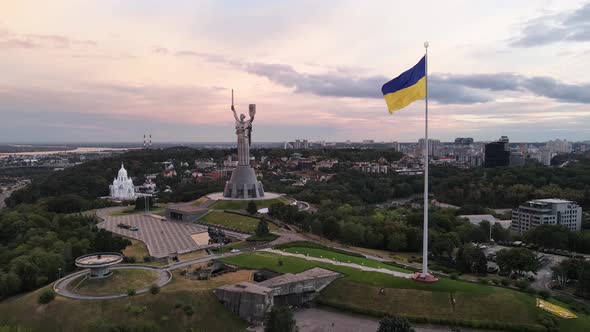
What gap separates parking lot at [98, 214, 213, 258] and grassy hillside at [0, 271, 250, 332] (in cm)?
1061

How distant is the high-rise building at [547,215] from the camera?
55.7 m

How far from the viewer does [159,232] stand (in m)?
46.6

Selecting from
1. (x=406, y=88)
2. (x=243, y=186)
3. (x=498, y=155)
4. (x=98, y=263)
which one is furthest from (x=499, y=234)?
(x=498, y=155)

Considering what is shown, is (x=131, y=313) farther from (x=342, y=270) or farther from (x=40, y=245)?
(x=40, y=245)

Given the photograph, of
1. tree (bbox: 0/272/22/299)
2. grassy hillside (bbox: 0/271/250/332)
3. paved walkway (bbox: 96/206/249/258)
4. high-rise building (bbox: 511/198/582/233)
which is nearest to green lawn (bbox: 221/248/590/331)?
grassy hillside (bbox: 0/271/250/332)

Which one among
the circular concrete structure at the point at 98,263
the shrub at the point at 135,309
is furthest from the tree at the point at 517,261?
the circular concrete structure at the point at 98,263

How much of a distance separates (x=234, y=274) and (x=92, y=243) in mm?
13967

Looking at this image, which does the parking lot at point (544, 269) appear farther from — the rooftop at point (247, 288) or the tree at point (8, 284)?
the tree at point (8, 284)

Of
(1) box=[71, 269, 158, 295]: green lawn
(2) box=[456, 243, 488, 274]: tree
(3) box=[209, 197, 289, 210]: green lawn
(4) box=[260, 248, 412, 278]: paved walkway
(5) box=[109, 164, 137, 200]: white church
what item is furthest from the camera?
(5) box=[109, 164, 137, 200]: white church

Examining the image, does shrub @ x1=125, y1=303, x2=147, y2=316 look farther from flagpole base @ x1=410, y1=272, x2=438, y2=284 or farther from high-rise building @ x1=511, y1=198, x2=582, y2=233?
high-rise building @ x1=511, y1=198, x2=582, y2=233

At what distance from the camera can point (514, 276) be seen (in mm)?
34750

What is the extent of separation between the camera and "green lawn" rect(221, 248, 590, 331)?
81.8 feet

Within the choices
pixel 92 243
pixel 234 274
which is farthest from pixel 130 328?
pixel 92 243

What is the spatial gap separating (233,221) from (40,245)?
65.7 ft
